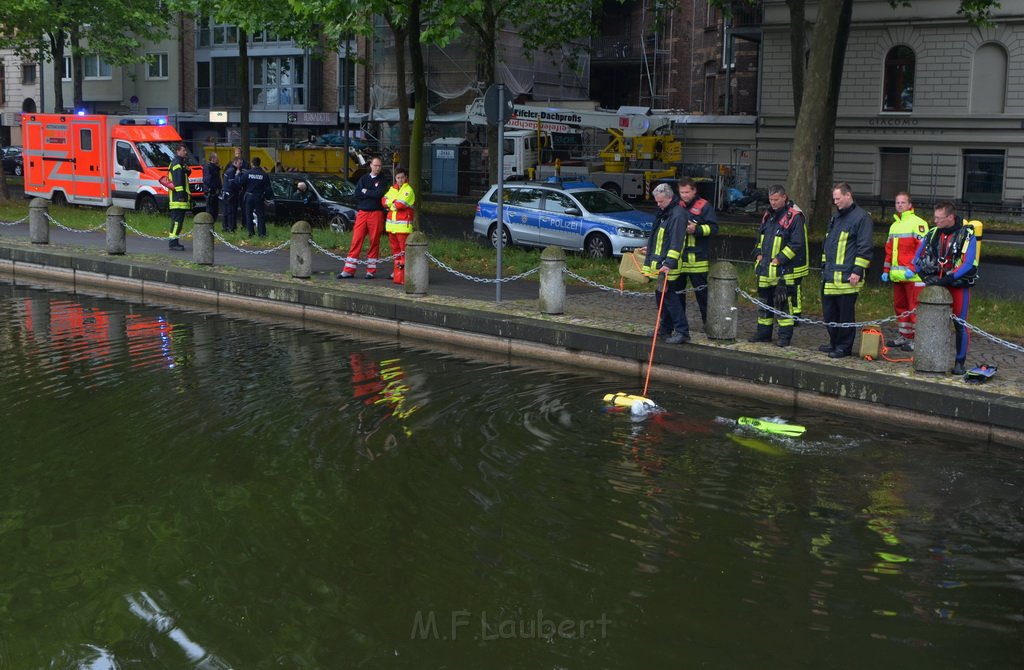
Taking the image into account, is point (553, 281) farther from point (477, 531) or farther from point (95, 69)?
point (95, 69)

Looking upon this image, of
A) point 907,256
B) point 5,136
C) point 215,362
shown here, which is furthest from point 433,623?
point 5,136

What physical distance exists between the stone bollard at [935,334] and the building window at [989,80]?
94.6ft

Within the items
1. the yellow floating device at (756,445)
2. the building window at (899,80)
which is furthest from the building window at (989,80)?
the yellow floating device at (756,445)

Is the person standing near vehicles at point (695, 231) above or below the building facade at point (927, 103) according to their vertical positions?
below

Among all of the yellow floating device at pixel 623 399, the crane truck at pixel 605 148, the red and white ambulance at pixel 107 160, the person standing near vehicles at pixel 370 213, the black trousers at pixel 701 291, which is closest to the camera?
the yellow floating device at pixel 623 399

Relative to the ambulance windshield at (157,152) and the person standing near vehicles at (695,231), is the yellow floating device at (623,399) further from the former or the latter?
the ambulance windshield at (157,152)

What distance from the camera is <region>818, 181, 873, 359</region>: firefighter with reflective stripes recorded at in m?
11.7

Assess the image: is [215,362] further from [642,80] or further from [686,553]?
[642,80]

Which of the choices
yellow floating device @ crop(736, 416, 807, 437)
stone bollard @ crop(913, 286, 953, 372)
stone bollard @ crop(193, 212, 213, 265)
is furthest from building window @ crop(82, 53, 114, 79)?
yellow floating device @ crop(736, 416, 807, 437)

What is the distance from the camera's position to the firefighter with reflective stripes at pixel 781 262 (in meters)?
12.1

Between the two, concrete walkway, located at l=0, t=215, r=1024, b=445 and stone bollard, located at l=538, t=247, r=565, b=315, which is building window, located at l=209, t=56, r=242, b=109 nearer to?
concrete walkway, located at l=0, t=215, r=1024, b=445

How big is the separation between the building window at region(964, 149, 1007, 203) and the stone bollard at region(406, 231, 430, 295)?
87.9 feet

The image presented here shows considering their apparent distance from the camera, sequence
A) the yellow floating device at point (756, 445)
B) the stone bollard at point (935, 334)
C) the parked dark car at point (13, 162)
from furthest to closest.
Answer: the parked dark car at point (13, 162) → the stone bollard at point (935, 334) → the yellow floating device at point (756, 445)

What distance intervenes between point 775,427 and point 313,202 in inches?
680
